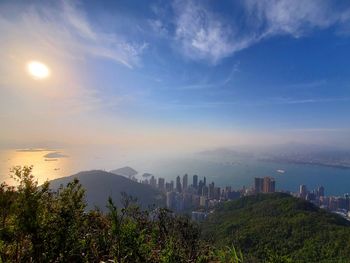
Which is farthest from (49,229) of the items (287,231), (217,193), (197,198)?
(217,193)

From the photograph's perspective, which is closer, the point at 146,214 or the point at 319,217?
the point at 146,214

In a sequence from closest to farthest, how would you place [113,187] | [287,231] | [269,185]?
[287,231] < [113,187] < [269,185]

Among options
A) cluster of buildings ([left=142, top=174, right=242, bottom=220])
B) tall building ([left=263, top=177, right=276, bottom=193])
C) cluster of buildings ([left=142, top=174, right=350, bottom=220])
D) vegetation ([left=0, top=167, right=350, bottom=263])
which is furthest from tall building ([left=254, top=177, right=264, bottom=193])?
vegetation ([left=0, top=167, right=350, bottom=263])

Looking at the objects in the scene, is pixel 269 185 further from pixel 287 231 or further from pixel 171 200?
pixel 287 231

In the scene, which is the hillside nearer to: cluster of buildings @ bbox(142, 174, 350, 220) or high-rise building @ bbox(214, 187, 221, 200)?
cluster of buildings @ bbox(142, 174, 350, 220)

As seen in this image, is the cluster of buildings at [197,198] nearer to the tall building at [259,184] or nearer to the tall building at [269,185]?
the tall building at [259,184]

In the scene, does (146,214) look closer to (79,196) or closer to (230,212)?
(79,196)

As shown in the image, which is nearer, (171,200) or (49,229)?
(49,229)

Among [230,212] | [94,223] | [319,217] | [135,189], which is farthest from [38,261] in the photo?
[135,189]
